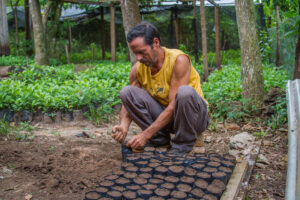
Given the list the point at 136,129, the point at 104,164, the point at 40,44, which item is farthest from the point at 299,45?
the point at 40,44

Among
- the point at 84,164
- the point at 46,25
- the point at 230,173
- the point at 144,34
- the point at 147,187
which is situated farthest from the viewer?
the point at 46,25

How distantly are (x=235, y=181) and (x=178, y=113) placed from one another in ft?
2.24

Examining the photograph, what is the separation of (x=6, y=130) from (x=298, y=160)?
2971 mm

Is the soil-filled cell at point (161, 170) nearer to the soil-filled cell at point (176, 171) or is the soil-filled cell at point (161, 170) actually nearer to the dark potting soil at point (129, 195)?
the soil-filled cell at point (176, 171)

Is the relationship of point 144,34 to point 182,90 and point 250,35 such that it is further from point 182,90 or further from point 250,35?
point 250,35

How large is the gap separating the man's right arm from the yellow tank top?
0.15ft

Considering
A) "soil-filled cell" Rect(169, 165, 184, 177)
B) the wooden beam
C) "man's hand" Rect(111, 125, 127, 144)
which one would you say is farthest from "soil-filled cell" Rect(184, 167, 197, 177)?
"man's hand" Rect(111, 125, 127, 144)

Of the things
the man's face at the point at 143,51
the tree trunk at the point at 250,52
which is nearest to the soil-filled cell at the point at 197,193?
the man's face at the point at 143,51

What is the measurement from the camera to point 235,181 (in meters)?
2.06

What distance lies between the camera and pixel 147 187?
1.86 meters

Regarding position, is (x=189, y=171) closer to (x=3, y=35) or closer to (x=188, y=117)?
(x=188, y=117)

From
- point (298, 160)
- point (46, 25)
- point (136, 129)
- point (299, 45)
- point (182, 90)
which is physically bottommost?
point (136, 129)

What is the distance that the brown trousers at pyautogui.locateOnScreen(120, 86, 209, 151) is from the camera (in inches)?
94.4

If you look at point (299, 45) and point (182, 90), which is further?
point (299, 45)
